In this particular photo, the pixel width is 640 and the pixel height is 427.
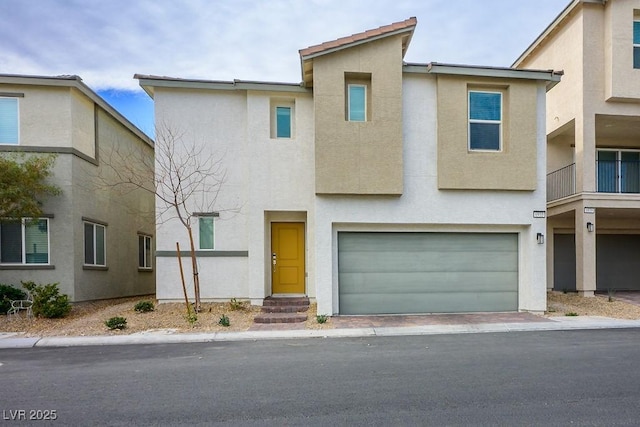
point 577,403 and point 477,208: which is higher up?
point 477,208

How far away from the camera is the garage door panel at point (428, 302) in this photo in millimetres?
10047

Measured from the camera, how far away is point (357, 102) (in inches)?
392

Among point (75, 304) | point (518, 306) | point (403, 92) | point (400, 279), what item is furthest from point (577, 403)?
point (75, 304)

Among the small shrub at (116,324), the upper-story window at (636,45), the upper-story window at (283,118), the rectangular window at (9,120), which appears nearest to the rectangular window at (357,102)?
the upper-story window at (283,118)

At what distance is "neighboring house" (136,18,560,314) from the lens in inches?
379

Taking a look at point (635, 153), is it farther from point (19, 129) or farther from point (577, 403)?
point (19, 129)

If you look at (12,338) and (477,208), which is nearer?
(12,338)

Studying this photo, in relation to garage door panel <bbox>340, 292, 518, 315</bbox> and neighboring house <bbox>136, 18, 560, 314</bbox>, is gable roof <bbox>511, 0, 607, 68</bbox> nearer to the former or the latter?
neighboring house <bbox>136, 18, 560, 314</bbox>

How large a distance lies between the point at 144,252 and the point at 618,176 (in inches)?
744

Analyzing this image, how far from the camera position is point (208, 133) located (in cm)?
1080

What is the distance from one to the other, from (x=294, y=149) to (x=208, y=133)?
255cm

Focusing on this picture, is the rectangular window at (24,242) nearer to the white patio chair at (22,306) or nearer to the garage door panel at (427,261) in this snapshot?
the white patio chair at (22,306)

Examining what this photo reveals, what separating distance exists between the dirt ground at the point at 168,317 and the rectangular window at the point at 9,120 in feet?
16.3

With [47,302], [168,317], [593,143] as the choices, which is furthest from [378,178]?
[47,302]
